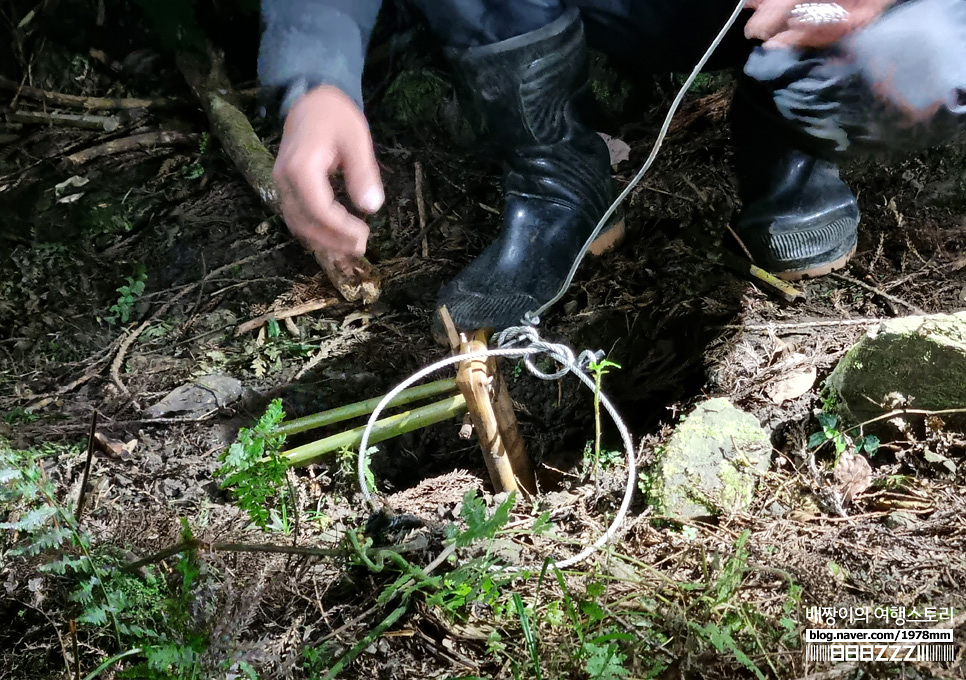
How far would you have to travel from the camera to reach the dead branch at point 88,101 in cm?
153

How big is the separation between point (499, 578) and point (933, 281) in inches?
39.2

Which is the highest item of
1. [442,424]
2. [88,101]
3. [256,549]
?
[88,101]

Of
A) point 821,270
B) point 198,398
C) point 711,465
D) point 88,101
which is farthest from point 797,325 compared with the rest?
point 88,101

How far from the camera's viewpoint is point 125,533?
96cm

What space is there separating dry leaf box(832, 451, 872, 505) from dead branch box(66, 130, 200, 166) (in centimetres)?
154

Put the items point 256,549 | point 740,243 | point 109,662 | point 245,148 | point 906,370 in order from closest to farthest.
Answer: point 109,662
point 256,549
point 906,370
point 740,243
point 245,148

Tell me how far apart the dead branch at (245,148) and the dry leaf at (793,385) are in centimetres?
81

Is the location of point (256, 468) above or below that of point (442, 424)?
above

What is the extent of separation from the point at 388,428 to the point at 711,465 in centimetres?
53

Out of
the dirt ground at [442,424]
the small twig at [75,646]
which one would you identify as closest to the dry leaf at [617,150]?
the dirt ground at [442,424]

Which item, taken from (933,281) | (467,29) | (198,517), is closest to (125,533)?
(198,517)

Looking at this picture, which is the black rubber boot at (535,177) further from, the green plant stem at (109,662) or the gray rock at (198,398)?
the green plant stem at (109,662)

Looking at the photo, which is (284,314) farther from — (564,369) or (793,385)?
(793,385)

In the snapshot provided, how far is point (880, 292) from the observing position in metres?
1.18
